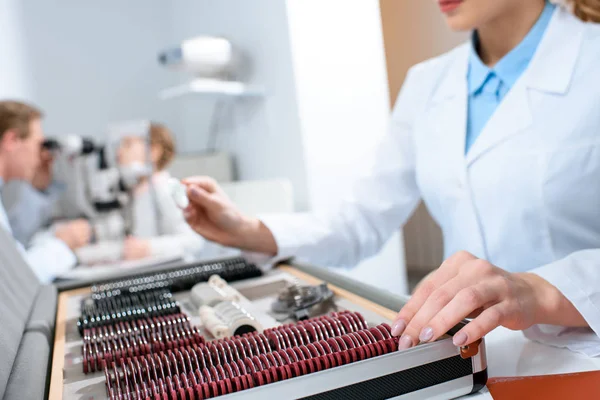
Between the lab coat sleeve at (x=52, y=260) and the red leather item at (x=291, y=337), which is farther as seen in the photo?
the lab coat sleeve at (x=52, y=260)

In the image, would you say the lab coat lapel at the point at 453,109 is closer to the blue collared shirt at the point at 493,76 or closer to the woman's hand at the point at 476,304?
the blue collared shirt at the point at 493,76

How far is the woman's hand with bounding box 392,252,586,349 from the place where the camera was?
0.48m

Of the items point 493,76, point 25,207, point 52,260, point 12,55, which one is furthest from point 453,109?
point 12,55

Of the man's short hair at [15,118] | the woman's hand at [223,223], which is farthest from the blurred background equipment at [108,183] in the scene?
the woman's hand at [223,223]

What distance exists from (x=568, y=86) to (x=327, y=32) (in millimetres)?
1286

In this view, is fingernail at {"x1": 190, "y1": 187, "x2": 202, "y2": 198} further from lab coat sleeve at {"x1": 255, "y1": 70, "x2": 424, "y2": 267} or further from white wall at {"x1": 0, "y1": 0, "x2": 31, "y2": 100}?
white wall at {"x1": 0, "y1": 0, "x2": 31, "y2": 100}

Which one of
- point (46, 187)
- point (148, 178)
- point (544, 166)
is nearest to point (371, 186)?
point (544, 166)

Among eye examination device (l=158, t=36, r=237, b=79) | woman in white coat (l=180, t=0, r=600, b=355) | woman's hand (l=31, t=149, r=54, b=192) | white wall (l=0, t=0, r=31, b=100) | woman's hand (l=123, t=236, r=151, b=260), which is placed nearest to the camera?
woman in white coat (l=180, t=0, r=600, b=355)

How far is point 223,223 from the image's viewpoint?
0.97 metres

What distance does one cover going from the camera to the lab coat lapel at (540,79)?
2.76 ft

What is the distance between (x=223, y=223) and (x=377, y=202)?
0.32 meters

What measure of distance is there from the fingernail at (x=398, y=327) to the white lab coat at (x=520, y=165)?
1.48 feet

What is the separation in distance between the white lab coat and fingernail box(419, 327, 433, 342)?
0.45m

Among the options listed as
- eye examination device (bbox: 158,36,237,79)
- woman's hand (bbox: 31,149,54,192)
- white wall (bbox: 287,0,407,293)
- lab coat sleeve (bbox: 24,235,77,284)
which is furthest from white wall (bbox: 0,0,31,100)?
white wall (bbox: 287,0,407,293)
